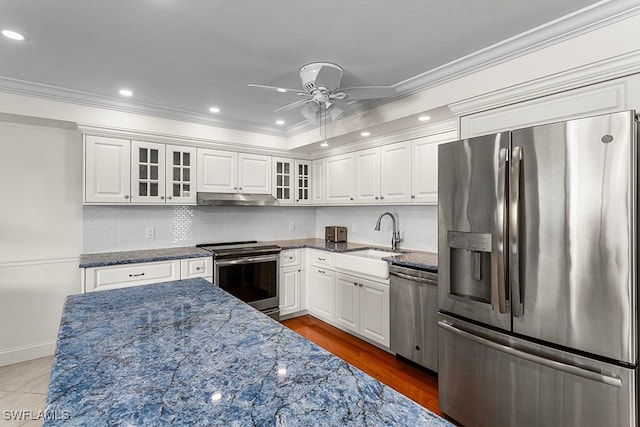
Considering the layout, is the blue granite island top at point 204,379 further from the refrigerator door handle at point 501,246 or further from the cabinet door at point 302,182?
the cabinet door at point 302,182

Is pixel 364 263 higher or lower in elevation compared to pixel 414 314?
higher

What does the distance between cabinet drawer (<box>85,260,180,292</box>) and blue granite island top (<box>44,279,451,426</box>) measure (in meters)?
1.76

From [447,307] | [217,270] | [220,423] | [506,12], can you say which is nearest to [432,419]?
[220,423]

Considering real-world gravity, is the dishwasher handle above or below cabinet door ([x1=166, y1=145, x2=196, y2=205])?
below

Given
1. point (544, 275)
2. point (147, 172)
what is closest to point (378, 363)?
point (544, 275)

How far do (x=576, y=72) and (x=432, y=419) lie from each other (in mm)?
2106

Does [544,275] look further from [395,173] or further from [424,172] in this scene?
[395,173]

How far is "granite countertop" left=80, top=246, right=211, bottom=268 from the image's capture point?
9.66 ft

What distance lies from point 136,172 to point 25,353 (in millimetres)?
2009

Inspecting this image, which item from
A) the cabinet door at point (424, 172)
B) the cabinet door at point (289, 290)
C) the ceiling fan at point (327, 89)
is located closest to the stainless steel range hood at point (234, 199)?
the cabinet door at point (289, 290)

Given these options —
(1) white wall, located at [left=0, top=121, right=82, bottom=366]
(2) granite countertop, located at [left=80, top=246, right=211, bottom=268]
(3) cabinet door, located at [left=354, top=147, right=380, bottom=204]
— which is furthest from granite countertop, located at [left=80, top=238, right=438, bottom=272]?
(3) cabinet door, located at [left=354, top=147, right=380, bottom=204]

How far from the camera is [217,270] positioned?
349 centimetres

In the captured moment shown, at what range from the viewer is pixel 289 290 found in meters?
4.09

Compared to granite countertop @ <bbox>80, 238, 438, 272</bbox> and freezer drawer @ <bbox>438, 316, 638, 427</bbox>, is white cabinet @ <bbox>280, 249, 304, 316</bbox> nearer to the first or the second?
granite countertop @ <bbox>80, 238, 438, 272</bbox>
